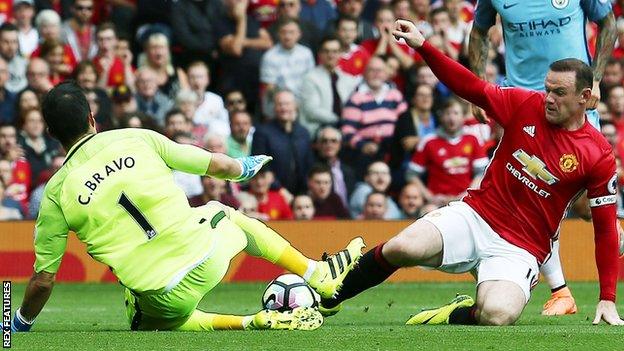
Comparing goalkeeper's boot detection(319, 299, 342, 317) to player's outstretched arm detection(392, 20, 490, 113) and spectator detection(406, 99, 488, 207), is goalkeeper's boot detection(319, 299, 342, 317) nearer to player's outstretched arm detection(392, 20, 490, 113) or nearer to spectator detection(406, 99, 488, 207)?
player's outstretched arm detection(392, 20, 490, 113)

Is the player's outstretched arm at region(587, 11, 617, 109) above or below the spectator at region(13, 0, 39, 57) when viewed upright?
above

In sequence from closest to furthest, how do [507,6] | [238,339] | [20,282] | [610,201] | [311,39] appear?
[238,339] < [610,201] < [507,6] < [20,282] < [311,39]

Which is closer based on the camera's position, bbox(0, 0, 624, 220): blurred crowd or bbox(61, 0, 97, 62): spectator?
bbox(0, 0, 624, 220): blurred crowd

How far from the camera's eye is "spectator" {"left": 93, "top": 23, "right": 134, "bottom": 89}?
15.4 m

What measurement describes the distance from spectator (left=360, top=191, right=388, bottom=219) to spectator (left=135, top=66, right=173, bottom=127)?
248 cm

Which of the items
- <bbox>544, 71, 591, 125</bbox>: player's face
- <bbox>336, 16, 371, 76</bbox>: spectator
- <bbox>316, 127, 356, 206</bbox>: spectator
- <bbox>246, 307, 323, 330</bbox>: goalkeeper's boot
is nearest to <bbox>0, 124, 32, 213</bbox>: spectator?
<bbox>316, 127, 356, 206</bbox>: spectator

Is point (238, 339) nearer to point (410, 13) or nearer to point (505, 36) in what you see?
point (505, 36)

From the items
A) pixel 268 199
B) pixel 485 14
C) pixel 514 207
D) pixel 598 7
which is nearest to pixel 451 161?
pixel 268 199

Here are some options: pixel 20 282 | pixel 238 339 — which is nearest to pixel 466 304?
pixel 238 339

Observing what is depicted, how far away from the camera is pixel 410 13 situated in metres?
16.7

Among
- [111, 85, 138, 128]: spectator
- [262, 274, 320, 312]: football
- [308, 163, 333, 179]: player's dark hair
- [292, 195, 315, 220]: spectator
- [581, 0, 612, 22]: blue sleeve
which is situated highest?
[581, 0, 612, 22]: blue sleeve

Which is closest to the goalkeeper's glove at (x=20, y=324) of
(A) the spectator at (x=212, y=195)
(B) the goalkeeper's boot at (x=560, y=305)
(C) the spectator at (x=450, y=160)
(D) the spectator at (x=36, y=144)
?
(B) the goalkeeper's boot at (x=560, y=305)

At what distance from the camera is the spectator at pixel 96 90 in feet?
48.4

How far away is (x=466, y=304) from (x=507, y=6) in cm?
227
